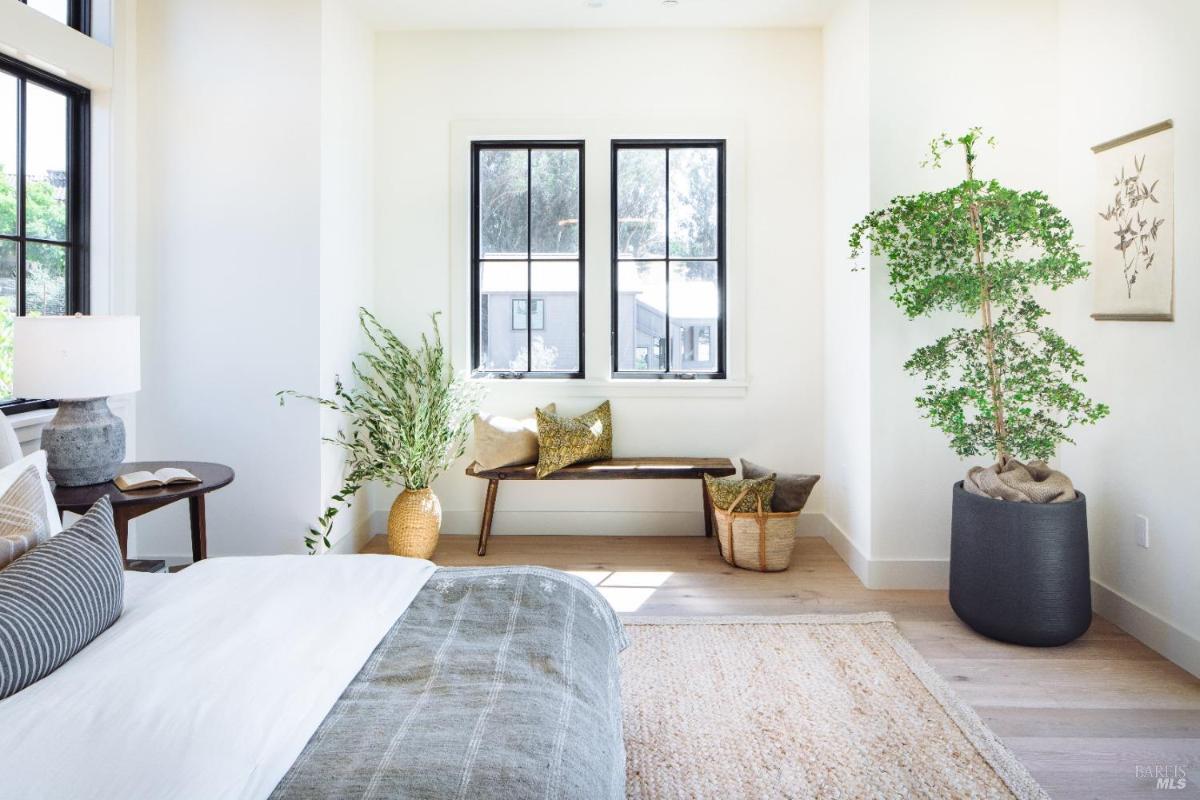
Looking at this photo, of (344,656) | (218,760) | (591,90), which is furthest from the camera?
(591,90)

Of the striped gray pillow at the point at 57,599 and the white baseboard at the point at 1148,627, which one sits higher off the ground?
the striped gray pillow at the point at 57,599

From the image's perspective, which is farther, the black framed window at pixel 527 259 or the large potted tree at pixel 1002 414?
the black framed window at pixel 527 259

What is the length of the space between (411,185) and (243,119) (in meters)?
1.05

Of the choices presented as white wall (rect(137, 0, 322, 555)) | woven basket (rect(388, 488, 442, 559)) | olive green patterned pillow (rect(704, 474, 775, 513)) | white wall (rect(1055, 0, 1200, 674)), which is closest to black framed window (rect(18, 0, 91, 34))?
white wall (rect(137, 0, 322, 555))

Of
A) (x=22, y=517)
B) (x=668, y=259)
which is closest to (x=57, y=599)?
(x=22, y=517)

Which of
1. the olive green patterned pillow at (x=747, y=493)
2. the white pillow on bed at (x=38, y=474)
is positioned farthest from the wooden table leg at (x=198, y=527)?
the olive green patterned pillow at (x=747, y=493)

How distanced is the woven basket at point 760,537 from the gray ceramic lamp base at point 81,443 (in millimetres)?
2667

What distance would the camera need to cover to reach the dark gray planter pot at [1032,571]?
3039 millimetres

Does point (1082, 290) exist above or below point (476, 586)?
above

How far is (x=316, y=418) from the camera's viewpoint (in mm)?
3875

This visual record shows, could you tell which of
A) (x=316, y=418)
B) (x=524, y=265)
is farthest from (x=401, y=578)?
(x=524, y=265)

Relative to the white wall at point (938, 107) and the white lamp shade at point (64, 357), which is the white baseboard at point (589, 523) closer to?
the white wall at point (938, 107)

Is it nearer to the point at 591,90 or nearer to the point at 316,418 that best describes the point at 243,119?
the point at 316,418

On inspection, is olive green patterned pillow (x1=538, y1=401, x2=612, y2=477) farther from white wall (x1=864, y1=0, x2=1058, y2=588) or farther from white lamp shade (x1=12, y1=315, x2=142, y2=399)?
white lamp shade (x1=12, y1=315, x2=142, y2=399)
